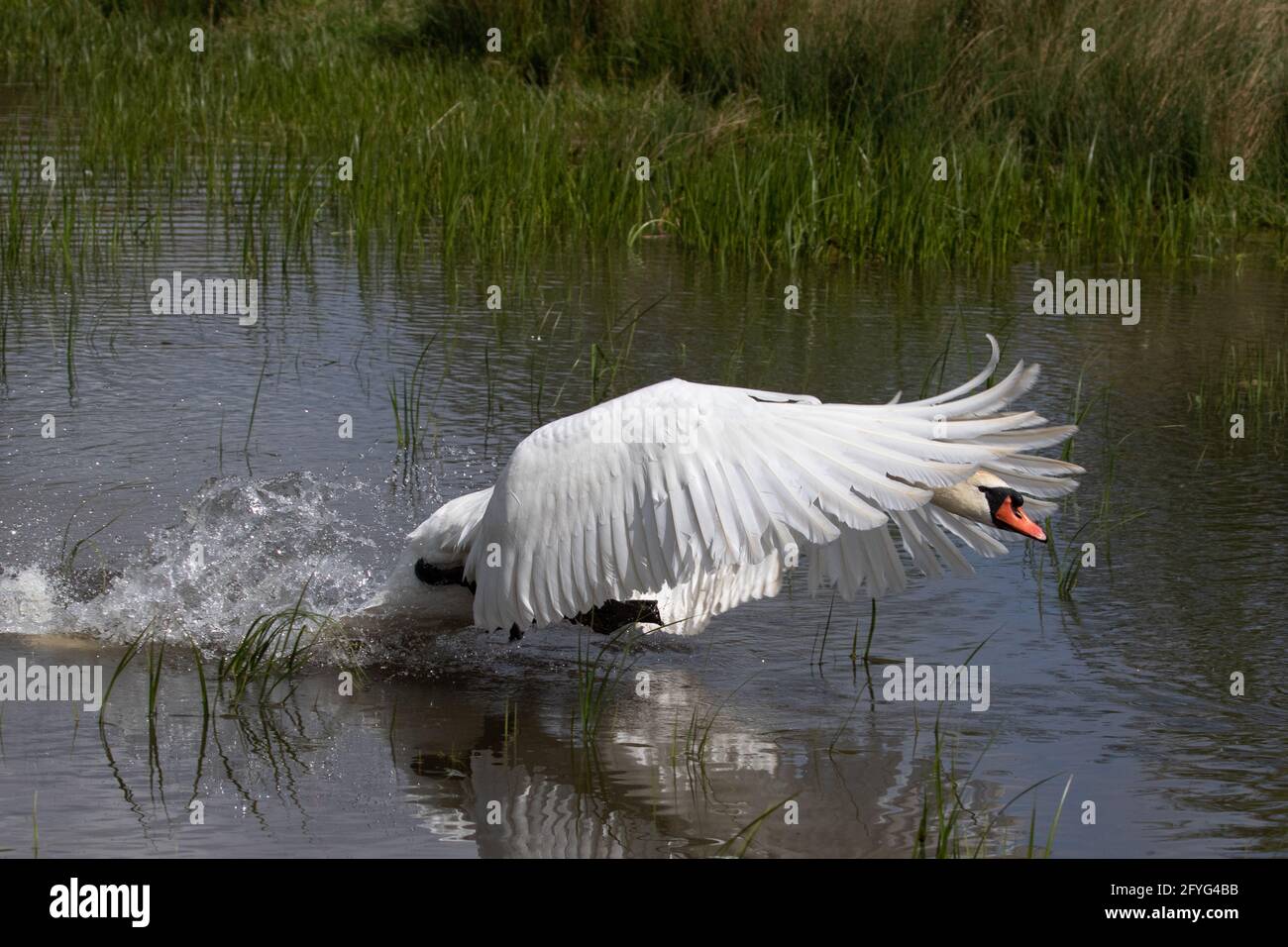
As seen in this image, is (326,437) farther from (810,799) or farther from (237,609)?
(810,799)

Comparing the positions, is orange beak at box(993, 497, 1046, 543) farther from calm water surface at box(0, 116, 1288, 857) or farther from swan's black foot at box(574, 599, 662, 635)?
swan's black foot at box(574, 599, 662, 635)

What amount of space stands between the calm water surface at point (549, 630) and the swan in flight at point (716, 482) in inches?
22.5

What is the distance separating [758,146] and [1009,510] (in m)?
7.54

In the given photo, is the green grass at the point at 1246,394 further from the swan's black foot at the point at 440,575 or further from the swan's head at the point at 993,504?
the swan's black foot at the point at 440,575

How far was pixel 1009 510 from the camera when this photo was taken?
16.5ft

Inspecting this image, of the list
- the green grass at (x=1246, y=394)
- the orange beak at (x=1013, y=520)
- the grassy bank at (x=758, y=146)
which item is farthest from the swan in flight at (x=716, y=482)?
the grassy bank at (x=758, y=146)

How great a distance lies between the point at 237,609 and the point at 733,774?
2.05 meters

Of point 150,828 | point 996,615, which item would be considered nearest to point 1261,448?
point 996,615

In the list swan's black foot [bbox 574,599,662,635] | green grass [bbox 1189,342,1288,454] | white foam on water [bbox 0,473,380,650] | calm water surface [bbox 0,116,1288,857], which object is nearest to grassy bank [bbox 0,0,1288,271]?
calm water surface [bbox 0,116,1288,857]

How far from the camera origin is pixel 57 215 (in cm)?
1079

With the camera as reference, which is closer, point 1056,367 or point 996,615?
point 996,615

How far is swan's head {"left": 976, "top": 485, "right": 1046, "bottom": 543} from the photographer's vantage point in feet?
16.4

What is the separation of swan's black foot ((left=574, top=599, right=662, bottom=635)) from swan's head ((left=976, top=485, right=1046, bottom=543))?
3.79 feet

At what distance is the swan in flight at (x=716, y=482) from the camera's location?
4418 mm
